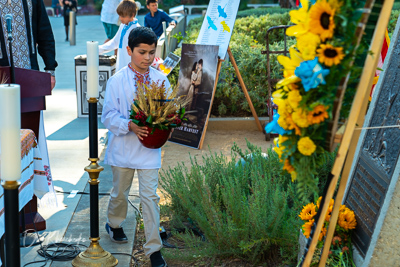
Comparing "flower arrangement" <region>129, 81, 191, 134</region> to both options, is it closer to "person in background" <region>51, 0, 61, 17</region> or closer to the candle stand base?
the candle stand base

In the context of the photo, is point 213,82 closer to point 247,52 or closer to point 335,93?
point 247,52

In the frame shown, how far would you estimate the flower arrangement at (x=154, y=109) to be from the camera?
356cm

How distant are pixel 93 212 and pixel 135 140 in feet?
1.96

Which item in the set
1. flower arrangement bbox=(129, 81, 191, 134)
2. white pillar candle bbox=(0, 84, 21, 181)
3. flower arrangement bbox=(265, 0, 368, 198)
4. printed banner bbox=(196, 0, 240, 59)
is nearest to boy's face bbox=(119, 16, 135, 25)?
printed banner bbox=(196, 0, 240, 59)

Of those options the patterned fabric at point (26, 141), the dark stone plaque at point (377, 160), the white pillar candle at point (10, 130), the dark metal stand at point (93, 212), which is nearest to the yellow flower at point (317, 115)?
the dark stone plaque at point (377, 160)

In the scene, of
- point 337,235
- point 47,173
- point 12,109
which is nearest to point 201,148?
point 47,173

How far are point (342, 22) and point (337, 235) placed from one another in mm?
1643

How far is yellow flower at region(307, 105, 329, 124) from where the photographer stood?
2021 mm

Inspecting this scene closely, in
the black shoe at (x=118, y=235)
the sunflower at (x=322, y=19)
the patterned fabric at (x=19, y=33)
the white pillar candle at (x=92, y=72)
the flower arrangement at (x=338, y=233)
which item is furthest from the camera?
the patterned fabric at (x=19, y=33)

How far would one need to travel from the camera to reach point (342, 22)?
1924 mm

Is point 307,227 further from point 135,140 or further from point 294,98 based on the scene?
point 135,140

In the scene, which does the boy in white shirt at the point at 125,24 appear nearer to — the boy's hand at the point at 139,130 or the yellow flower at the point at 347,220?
the boy's hand at the point at 139,130

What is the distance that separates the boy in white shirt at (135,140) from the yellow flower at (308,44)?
181 cm

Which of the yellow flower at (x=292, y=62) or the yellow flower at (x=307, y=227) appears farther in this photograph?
the yellow flower at (x=307, y=227)
